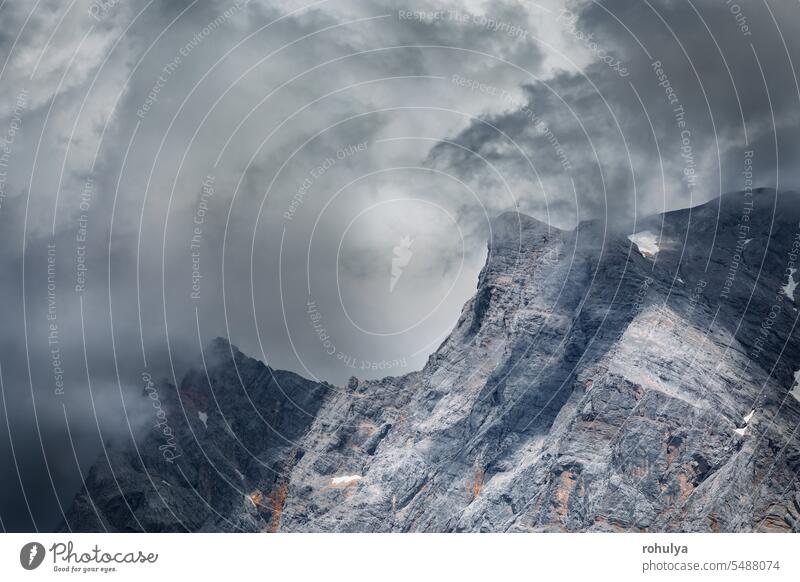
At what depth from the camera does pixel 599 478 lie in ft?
631
